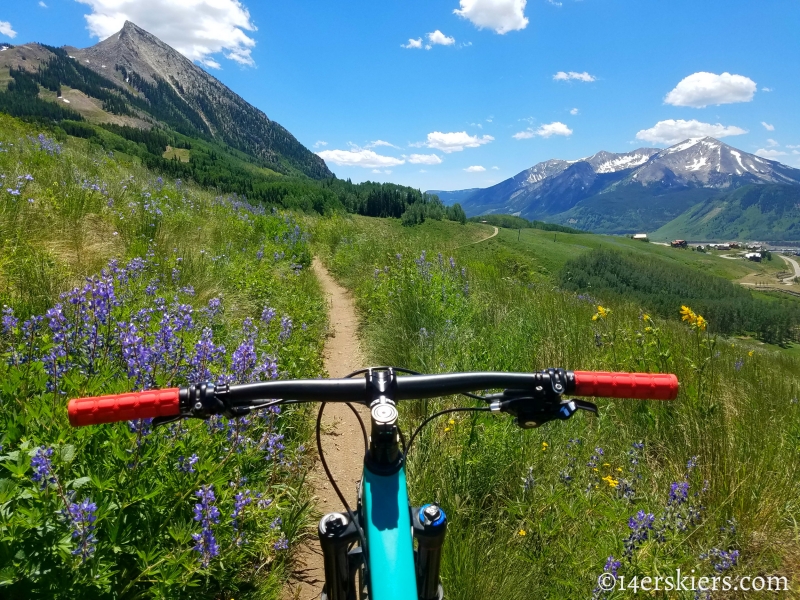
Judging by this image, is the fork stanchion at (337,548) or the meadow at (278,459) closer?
the fork stanchion at (337,548)

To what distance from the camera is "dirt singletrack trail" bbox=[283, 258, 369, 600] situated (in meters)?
2.90

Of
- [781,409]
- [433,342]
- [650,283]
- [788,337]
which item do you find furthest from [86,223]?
[788,337]

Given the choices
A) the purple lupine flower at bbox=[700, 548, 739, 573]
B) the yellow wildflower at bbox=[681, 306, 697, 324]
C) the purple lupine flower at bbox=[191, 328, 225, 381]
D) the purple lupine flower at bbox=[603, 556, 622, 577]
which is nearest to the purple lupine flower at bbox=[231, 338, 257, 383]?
the purple lupine flower at bbox=[191, 328, 225, 381]

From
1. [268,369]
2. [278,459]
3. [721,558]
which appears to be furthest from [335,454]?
[721,558]

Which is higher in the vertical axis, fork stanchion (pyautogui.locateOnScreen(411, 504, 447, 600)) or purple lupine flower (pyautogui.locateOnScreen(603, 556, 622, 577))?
fork stanchion (pyautogui.locateOnScreen(411, 504, 447, 600))

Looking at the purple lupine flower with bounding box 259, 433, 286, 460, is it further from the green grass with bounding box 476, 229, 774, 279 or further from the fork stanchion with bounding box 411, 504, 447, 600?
the green grass with bounding box 476, 229, 774, 279

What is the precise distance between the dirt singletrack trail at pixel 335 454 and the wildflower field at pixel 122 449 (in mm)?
180

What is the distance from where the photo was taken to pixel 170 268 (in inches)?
232

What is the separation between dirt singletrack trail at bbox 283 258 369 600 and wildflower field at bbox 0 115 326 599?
0.18m

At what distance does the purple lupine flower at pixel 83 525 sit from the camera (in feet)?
5.45

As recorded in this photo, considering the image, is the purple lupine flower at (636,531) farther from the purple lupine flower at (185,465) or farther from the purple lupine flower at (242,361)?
the purple lupine flower at (242,361)

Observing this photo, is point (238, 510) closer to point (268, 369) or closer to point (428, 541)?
point (268, 369)

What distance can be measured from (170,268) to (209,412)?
5349 mm

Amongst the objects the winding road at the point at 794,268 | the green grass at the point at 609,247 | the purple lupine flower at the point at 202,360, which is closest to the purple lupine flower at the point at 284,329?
the purple lupine flower at the point at 202,360
